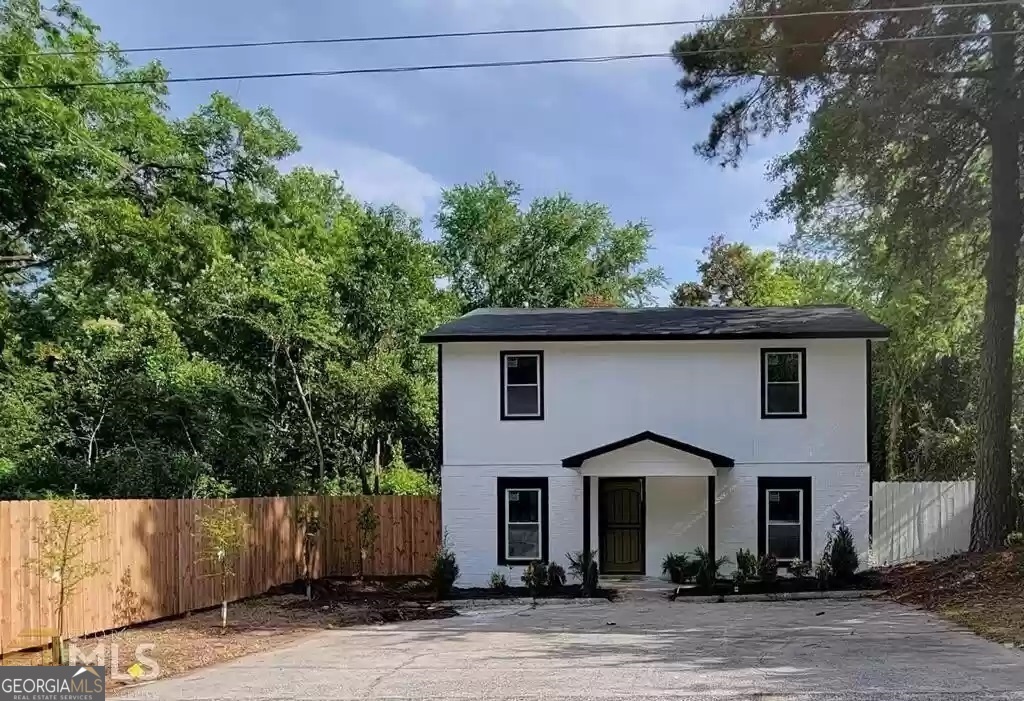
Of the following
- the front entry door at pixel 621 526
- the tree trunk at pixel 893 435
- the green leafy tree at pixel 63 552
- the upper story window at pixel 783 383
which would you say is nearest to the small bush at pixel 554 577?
the front entry door at pixel 621 526

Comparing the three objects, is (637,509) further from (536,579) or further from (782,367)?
(782,367)

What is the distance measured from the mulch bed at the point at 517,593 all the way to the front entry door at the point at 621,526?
1.84 m

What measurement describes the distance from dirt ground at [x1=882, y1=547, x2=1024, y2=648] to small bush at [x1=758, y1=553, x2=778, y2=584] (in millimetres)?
1865

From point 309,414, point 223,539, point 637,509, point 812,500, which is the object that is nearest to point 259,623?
point 223,539

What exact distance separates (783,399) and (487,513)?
244 inches

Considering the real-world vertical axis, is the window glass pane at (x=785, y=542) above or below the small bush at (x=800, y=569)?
above

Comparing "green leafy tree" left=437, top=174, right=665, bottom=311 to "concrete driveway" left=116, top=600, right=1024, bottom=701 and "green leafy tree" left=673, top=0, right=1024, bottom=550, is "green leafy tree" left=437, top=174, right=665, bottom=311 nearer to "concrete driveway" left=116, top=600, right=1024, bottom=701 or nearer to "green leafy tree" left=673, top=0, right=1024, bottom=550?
"green leafy tree" left=673, top=0, right=1024, bottom=550

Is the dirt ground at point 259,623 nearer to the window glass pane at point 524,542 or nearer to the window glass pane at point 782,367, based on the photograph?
the window glass pane at point 524,542

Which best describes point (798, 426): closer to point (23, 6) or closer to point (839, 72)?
point (839, 72)

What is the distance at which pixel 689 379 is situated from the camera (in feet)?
59.4

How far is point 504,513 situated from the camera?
18.1m

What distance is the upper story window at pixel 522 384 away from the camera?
1823cm

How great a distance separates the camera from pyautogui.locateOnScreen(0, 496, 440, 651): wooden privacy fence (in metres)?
10.4

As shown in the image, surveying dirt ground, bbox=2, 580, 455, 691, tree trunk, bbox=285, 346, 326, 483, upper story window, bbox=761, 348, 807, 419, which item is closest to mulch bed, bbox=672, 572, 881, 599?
upper story window, bbox=761, 348, 807, 419
